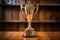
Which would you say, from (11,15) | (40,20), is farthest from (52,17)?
(11,15)

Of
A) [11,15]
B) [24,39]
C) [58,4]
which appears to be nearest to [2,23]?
[11,15]

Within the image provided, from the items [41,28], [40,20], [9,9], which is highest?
[9,9]

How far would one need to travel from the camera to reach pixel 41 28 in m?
3.50

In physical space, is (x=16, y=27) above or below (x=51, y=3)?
below

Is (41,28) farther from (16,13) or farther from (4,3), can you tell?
(4,3)

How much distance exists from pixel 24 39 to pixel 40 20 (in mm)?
1820

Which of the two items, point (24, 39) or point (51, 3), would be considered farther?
point (51, 3)

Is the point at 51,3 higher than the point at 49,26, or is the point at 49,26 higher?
the point at 51,3

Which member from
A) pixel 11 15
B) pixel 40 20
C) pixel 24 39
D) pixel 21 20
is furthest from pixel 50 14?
pixel 24 39

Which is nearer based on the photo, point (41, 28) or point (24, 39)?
point (24, 39)

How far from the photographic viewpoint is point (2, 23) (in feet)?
11.3

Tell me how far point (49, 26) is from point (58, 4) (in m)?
0.61

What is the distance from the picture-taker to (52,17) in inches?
136

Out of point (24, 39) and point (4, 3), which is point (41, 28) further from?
point (24, 39)
